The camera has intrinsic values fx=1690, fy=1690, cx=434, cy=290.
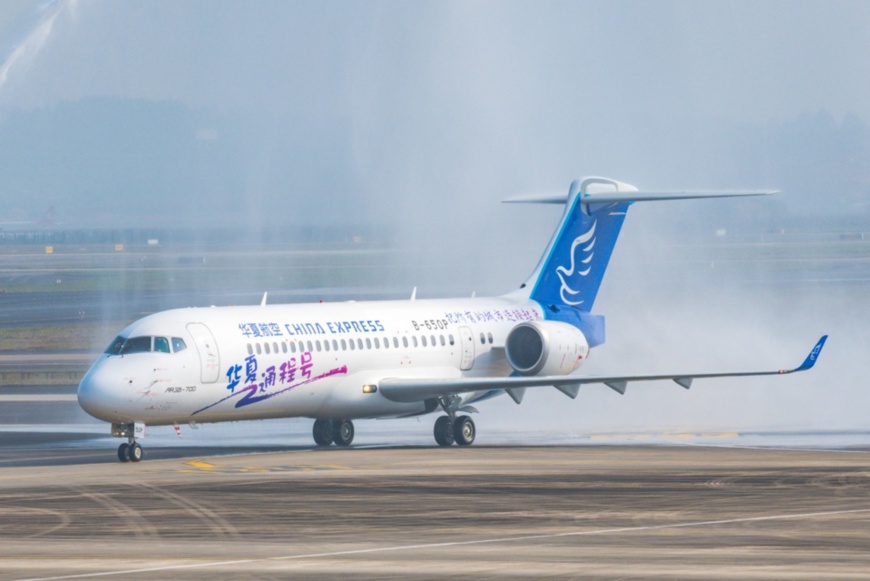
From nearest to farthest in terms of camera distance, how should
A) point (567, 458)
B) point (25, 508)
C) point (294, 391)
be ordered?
point (25, 508) < point (567, 458) < point (294, 391)

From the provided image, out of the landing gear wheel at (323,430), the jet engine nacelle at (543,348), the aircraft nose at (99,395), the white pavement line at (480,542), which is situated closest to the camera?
the white pavement line at (480,542)

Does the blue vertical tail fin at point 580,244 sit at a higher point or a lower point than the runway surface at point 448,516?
higher

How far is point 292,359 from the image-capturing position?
38.7 m

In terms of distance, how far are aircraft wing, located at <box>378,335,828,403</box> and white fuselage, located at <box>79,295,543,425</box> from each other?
1.67 ft

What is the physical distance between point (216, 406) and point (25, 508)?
9.18 metres

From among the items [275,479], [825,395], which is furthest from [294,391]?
[825,395]

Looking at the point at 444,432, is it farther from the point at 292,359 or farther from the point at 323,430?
the point at 292,359

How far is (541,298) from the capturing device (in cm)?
4566

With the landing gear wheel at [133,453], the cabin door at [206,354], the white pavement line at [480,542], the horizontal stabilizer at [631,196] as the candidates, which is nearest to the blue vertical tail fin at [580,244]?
the horizontal stabilizer at [631,196]

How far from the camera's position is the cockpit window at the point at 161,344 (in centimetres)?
3672

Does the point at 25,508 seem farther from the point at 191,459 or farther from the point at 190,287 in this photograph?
the point at 190,287

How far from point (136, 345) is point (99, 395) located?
1.76m

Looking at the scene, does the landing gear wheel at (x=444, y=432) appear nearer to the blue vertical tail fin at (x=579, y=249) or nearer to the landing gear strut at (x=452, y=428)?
the landing gear strut at (x=452, y=428)

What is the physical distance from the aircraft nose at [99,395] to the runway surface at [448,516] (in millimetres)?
1186
